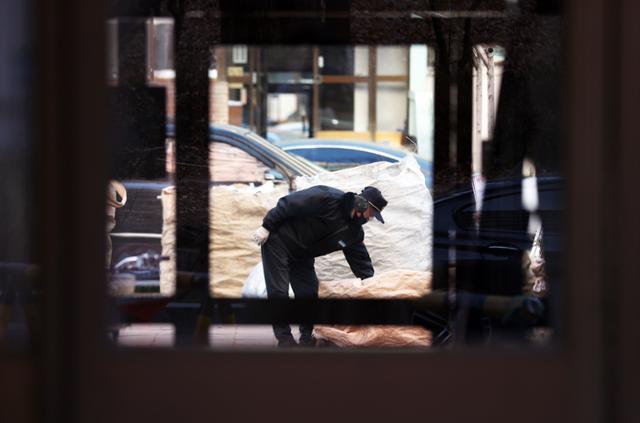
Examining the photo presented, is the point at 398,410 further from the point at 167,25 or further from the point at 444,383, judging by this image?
the point at 167,25

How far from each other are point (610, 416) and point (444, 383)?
27 centimetres

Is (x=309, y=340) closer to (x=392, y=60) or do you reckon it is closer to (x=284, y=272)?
(x=284, y=272)

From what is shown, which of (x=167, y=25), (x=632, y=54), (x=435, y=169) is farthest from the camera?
(x=435, y=169)

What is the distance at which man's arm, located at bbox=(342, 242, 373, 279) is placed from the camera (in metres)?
4.49

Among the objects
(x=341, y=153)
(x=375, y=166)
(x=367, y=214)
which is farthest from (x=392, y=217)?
(x=341, y=153)

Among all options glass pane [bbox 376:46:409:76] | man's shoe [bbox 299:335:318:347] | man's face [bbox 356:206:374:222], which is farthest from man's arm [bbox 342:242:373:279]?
glass pane [bbox 376:46:409:76]

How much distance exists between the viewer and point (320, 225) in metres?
4.56

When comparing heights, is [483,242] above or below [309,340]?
above

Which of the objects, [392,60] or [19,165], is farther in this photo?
[392,60]

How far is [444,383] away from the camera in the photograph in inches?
58.6

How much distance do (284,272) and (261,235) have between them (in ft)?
0.68

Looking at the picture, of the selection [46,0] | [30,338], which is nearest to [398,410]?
[30,338]

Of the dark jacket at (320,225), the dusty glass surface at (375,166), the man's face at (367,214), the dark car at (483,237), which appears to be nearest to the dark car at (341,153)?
the dusty glass surface at (375,166)

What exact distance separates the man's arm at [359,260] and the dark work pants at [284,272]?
7.1 inches
